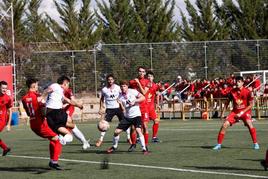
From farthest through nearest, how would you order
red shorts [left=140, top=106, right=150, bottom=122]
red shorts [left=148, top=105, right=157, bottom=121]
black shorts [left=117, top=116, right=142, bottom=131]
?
1. red shorts [left=148, top=105, right=157, bottom=121]
2. red shorts [left=140, top=106, right=150, bottom=122]
3. black shorts [left=117, top=116, right=142, bottom=131]

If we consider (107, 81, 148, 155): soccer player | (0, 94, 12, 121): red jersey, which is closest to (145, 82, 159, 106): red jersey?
Answer: (107, 81, 148, 155): soccer player

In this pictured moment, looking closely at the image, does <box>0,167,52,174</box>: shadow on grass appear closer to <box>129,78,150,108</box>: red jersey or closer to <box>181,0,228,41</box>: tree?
<box>129,78,150,108</box>: red jersey

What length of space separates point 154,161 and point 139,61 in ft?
82.4

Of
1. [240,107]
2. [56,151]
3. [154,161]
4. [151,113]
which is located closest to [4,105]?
[56,151]

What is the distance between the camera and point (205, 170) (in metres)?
13.2

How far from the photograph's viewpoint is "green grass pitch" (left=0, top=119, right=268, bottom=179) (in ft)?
42.6

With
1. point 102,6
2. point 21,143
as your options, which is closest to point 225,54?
point 102,6

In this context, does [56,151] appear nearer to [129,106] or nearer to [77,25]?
[129,106]

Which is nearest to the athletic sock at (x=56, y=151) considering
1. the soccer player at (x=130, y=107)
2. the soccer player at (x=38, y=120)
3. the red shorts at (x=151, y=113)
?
the soccer player at (x=38, y=120)

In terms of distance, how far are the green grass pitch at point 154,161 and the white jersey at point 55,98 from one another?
130 cm

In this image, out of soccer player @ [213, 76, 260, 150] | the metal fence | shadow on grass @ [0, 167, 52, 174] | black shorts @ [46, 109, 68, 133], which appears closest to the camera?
shadow on grass @ [0, 167, 52, 174]

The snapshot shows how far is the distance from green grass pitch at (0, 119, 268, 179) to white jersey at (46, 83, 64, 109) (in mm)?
1303

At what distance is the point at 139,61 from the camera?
131ft

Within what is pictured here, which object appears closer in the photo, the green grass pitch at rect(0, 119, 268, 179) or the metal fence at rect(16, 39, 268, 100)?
the green grass pitch at rect(0, 119, 268, 179)
